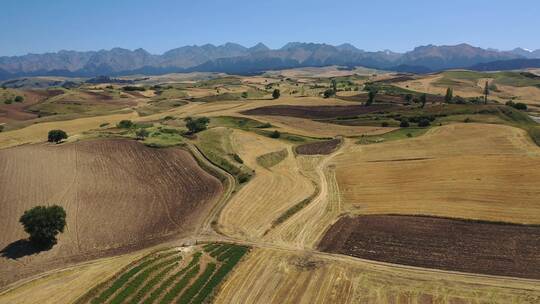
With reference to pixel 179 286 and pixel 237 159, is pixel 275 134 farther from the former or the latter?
pixel 179 286

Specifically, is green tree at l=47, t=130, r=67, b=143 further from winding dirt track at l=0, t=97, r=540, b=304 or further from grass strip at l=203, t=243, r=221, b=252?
grass strip at l=203, t=243, r=221, b=252

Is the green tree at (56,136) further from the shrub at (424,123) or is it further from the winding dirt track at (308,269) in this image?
the shrub at (424,123)

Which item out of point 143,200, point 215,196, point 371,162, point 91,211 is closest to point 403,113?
point 371,162

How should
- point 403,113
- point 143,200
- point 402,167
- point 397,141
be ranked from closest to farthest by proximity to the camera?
point 143,200 → point 402,167 → point 397,141 → point 403,113

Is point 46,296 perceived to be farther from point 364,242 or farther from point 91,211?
point 364,242

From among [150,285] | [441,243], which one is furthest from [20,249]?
[441,243]

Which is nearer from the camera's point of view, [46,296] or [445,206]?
[46,296]
